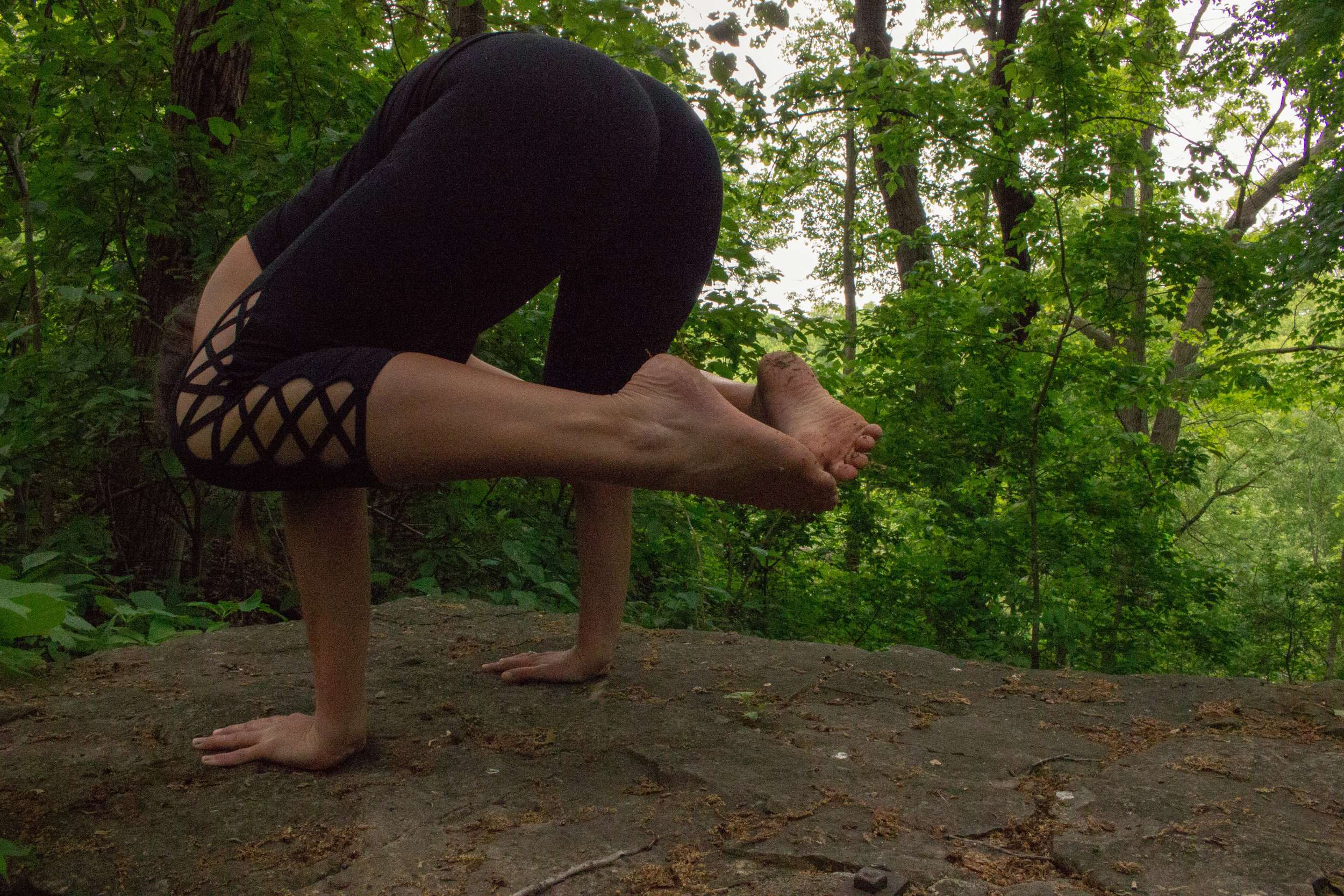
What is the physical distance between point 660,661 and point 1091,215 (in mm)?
3805

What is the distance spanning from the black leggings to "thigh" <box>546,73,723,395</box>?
0.53ft

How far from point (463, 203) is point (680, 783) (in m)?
1.05

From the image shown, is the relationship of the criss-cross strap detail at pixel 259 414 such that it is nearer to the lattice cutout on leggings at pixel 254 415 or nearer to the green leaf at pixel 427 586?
the lattice cutout on leggings at pixel 254 415

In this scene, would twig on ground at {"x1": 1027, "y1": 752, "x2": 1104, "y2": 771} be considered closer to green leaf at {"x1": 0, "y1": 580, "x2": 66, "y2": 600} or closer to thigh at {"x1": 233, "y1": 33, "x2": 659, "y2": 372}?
thigh at {"x1": 233, "y1": 33, "x2": 659, "y2": 372}

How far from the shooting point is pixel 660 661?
2496mm

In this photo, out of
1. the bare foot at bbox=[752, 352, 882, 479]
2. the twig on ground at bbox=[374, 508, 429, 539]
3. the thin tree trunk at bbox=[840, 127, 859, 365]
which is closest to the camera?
the bare foot at bbox=[752, 352, 882, 479]

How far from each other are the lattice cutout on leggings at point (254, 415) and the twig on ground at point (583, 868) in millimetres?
628

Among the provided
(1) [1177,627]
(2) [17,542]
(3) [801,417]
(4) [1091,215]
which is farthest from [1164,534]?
(2) [17,542]

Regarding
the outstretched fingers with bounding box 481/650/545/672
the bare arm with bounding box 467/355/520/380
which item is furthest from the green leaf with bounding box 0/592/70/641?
the outstretched fingers with bounding box 481/650/545/672

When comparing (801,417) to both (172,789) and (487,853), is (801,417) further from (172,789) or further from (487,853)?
(172,789)

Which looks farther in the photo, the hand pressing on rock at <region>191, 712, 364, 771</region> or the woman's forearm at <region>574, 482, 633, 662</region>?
the woman's forearm at <region>574, 482, 633, 662</region>

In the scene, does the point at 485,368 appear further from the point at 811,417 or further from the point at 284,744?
the point at 284,744

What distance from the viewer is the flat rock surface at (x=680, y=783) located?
4.11ft

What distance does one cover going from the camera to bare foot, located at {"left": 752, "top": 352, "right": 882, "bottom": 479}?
1384 millimetres
